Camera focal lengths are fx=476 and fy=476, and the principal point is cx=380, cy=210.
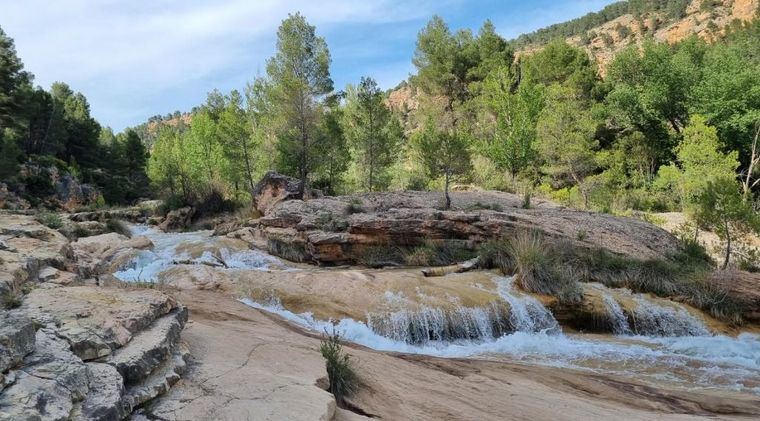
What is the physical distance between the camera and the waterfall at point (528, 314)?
1020 cm

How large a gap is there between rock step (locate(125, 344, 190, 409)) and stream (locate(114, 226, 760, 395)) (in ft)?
16.1

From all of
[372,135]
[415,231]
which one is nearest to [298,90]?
[372,135]

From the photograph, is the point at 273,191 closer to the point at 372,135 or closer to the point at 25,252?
the point at 372,135

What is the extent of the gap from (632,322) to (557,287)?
Result: 1.79 m

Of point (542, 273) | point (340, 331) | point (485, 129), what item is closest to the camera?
point (340, 331)

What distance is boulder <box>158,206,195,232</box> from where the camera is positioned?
26903mm

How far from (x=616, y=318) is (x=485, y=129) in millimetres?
26769

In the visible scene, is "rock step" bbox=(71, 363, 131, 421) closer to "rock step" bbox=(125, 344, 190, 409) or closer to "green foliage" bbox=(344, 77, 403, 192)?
"rock step" bbox=(125, 344, 190, 409)

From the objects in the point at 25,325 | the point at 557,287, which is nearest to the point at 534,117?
the point at 557,287

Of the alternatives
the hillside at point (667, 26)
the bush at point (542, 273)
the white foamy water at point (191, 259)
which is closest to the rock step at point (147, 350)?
the white foamy water at point (191, 259)

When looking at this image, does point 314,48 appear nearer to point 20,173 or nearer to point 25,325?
point 20,173

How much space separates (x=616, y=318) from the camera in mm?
10812

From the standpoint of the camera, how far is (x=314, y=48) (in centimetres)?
3162

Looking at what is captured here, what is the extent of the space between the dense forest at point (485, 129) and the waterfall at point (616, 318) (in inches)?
243
